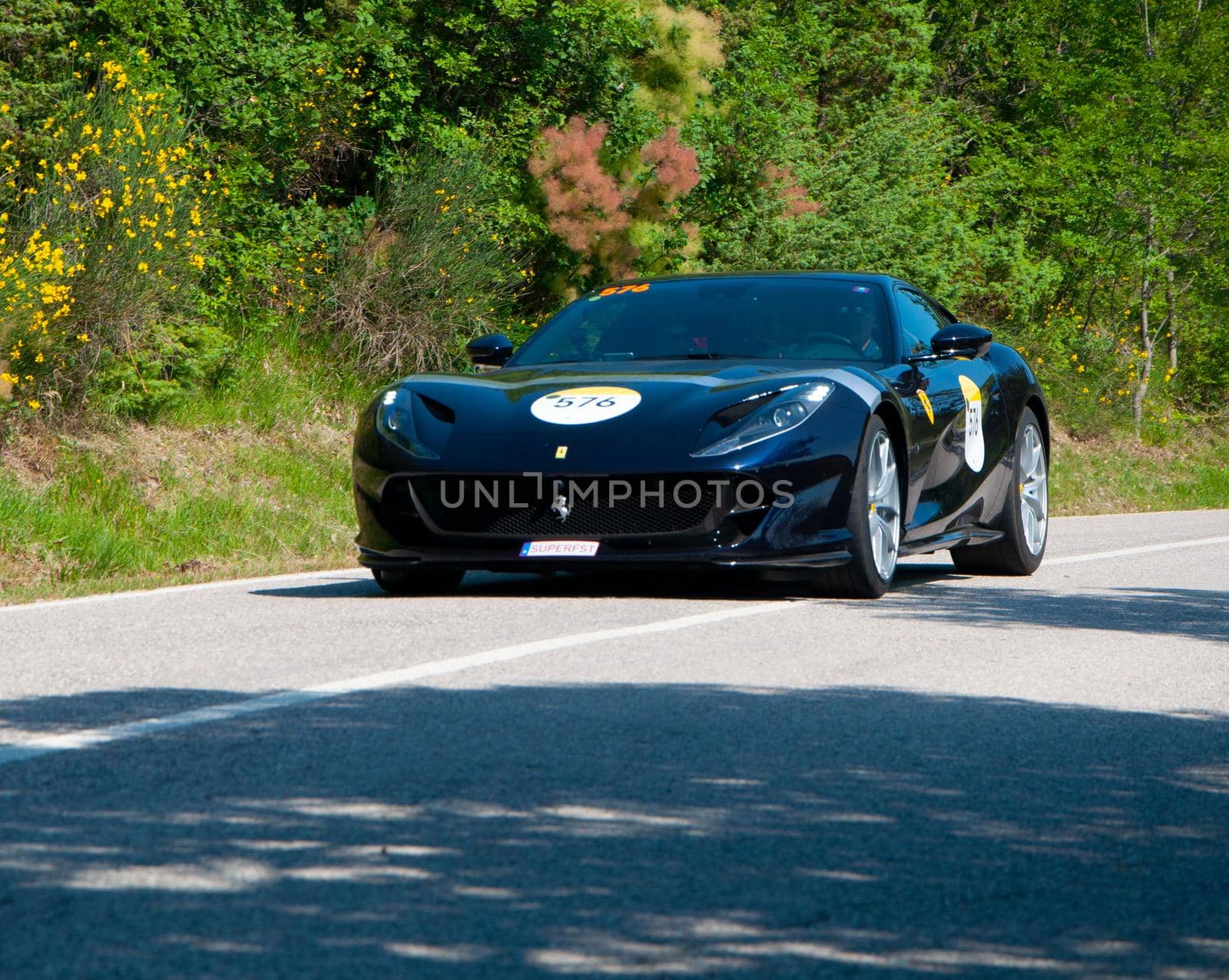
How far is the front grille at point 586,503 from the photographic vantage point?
7.28 m

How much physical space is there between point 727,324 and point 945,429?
1143 millimetres

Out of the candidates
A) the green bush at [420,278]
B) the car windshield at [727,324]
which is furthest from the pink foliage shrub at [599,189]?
the car windshield at [727,324]

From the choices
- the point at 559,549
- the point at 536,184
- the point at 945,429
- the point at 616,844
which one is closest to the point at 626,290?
the point at 945,429

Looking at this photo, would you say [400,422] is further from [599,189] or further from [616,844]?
[599,189]

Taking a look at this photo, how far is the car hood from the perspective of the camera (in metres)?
7.29

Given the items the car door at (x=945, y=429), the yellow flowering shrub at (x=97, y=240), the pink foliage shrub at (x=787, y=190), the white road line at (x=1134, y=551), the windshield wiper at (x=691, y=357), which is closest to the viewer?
the windshield wiper at (x=691, y=357)

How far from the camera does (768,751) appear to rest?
14.8ft

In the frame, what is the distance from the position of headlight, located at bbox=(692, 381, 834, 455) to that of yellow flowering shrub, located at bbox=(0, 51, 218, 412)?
567 cm

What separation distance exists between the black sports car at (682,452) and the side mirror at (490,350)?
0.01 meters

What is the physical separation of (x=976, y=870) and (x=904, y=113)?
25960 mm

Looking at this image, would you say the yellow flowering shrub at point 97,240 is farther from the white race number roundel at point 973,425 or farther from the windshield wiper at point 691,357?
the white race number roundel at point 973,425

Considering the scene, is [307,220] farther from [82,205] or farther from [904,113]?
[904,113]

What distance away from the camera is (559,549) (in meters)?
7.31

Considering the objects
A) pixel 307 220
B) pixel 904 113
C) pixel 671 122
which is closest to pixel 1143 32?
pixel 904 113
